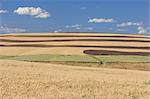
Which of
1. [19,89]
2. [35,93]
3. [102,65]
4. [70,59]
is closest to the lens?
[35,93]

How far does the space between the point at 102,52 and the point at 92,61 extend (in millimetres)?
7323

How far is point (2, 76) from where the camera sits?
53.3ft

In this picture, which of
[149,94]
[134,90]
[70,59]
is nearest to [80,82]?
[134,90]

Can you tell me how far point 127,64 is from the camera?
30156 millimetres

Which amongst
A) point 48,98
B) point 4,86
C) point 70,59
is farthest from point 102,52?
point 48,98

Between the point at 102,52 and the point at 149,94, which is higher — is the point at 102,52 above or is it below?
above

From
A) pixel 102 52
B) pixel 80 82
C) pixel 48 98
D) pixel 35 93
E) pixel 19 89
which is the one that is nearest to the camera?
pixel 48 98

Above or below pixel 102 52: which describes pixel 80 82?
below

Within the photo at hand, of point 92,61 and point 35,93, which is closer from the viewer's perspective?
point 35,93

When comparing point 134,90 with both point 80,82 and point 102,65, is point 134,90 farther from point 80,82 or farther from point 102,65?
point 102,65

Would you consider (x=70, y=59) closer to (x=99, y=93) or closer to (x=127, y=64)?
(x=127, y=64)

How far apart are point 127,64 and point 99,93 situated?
17984 mm

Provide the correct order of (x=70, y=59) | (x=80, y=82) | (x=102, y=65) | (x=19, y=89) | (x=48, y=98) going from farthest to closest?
(x=70, y=59)
(x=102, y=65)
(x=80, y=82)
(x=19, y=89)
(x=48, y=98)

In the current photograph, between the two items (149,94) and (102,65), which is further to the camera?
(102,65)
